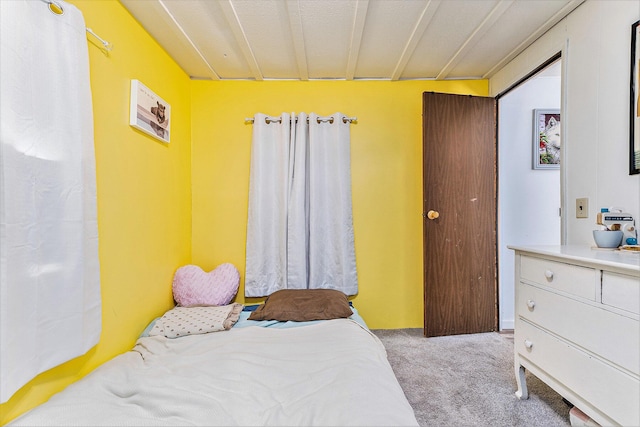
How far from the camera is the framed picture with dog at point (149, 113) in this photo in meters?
1.77

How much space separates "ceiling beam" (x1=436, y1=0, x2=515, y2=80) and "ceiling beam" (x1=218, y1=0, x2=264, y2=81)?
1.62 metres

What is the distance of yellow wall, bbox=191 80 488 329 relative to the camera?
266 centimetres

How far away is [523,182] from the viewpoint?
2.69 meters

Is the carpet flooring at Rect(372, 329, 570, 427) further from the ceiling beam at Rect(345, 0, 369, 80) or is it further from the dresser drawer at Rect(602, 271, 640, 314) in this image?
the ceiling beam at Rect(345, 0, 369, 80)

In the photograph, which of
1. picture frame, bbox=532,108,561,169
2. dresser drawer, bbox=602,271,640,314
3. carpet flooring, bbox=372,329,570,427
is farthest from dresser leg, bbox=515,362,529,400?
picture frame, bbox=532,108,561,169

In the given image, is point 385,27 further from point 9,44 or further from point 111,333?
point 111,333

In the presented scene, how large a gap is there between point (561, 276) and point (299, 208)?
1828mm

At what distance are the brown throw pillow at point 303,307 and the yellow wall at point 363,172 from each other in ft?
2.03

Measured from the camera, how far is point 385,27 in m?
1.94

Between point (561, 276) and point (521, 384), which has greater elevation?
point (561, 276)

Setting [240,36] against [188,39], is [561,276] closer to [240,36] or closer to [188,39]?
[240,36]

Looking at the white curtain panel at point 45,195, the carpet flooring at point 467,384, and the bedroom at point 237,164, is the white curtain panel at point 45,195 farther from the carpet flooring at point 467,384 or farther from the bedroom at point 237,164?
the carpet flooring at point 467,384

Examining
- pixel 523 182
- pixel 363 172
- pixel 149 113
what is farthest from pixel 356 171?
pixel 149 113

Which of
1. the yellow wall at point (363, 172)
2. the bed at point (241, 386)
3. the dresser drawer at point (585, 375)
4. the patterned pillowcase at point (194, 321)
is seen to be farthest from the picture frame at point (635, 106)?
the patterned pillowcase at point (194, 321)
